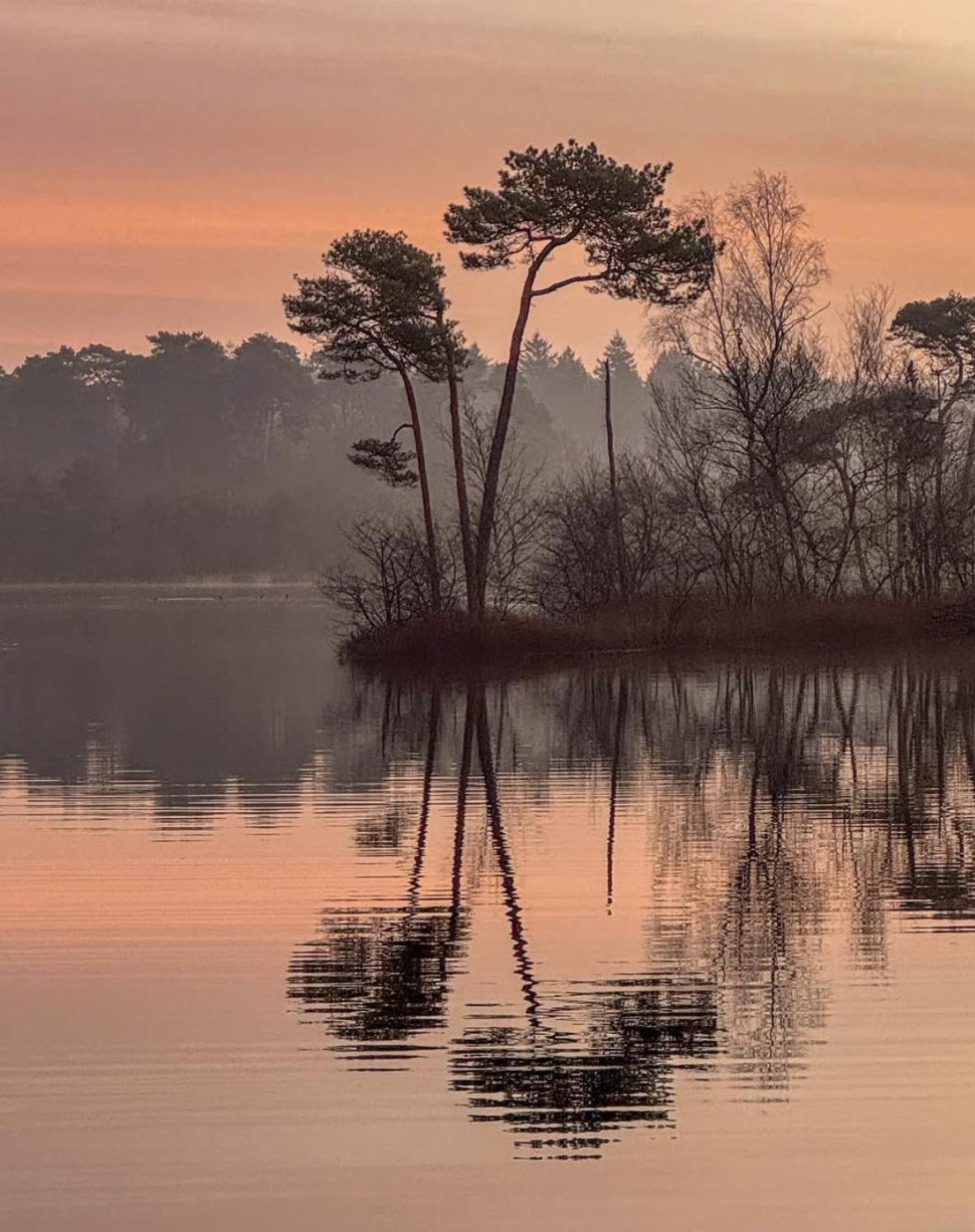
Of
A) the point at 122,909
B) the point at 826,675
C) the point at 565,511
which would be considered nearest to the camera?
the point at 122,909

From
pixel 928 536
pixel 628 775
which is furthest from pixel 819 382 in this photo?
pixel 628 775

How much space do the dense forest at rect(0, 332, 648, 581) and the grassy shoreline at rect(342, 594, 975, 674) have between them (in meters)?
86.6

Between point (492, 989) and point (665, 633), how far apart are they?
1423 inches

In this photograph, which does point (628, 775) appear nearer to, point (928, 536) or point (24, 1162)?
point (24, 1162)

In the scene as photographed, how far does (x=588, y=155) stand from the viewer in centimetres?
4409

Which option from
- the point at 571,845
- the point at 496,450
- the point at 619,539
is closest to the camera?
the point at 571,845

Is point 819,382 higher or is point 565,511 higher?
point 819,382

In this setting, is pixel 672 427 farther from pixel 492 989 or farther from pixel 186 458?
pixel 186 458

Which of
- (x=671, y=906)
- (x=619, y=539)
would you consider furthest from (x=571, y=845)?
(x=619, y=539)

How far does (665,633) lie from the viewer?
46.5 m

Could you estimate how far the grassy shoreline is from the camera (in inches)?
1678

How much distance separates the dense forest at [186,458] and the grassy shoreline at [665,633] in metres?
86.6

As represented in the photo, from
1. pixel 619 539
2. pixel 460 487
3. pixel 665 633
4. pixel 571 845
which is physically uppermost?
pixel 460 487

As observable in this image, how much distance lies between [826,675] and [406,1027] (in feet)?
92.4
